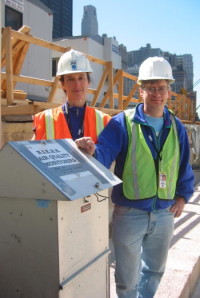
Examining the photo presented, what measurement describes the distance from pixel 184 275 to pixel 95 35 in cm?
1283

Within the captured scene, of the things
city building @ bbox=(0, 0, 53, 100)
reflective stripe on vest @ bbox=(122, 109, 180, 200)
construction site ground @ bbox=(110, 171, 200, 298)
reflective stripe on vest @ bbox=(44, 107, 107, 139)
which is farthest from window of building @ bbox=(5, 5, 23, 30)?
reflective stripe on vest @ bbox=(122, 109, 180, 200)

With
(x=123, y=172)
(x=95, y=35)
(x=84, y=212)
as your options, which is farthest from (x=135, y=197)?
(x=95, y=35)

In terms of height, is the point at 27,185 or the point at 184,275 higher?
the point at 27,185

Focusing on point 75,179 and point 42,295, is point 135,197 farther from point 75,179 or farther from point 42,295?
point 42,295

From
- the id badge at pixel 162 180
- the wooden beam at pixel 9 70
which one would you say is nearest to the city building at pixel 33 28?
the wooden beam at pixel 9 70

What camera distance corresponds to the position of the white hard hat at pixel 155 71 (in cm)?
244

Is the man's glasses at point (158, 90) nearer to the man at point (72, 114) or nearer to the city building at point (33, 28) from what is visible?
the man at point (72, 114)

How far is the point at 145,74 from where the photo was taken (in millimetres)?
2461

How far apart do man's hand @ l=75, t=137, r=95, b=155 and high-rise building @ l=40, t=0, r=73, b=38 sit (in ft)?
202

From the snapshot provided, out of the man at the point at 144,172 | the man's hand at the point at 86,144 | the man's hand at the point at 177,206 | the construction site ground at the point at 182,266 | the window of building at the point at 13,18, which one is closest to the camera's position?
the man's hand at the point at 86,144

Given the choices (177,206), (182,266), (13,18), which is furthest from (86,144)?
(13,18)

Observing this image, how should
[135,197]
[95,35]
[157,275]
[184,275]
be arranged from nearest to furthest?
1. [135,197]
2. [157,275]
3. [184,275]
4. [95,35]

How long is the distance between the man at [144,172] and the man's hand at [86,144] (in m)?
0.23

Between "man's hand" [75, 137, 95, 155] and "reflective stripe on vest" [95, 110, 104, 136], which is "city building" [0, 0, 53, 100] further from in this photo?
"man's hand" [75, 137, 95, 155]
